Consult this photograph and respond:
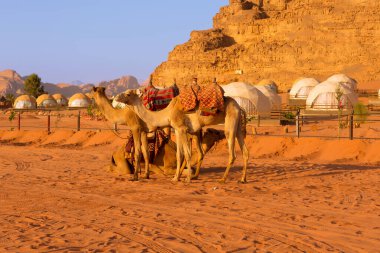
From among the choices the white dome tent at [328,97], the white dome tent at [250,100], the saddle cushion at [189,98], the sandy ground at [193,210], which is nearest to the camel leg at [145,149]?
the sandy ground at [193,210]

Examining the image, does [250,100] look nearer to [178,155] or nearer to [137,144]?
[137,144]

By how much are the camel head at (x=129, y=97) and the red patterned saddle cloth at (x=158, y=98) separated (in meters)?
0.68

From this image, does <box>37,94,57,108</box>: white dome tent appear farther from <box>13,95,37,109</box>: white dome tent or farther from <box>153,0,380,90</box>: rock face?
<box>153,0,380,90</box>: rock face

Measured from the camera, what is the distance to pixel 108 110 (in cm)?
1173

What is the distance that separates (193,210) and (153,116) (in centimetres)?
357

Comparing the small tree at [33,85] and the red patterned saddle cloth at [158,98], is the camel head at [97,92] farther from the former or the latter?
the small tree at [33,85]

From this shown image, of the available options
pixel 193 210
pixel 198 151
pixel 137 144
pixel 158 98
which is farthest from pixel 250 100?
pixel 193 210

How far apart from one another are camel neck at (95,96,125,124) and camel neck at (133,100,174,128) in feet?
1.44

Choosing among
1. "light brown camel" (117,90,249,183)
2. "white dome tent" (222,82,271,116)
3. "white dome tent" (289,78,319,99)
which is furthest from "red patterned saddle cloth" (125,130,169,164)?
"white dome tent" (289,78,319,99)

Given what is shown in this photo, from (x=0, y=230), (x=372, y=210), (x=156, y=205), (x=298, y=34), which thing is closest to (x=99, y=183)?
(x=156, y=205)

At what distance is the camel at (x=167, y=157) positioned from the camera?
12.1 meters

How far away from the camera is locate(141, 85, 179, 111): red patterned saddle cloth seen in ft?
40.6

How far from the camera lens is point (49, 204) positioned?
28.7ft

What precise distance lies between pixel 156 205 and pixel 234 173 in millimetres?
4304
